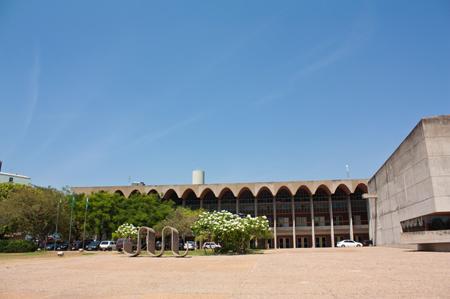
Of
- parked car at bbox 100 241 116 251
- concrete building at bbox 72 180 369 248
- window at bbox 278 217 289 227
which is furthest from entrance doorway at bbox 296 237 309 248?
parked car at bbox 100 241 116 251

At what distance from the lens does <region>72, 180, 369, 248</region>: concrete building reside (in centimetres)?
6781

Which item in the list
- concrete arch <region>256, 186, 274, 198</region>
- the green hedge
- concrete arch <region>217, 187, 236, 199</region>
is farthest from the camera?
concrete arch <region>217, 187, 236, 199</region>

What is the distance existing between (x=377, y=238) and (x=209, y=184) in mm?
29387

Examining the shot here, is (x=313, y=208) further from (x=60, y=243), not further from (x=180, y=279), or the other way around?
(x=180, y=279)

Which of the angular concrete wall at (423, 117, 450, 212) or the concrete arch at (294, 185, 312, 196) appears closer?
the angular concrete wall at (423, 117, 450, 212)

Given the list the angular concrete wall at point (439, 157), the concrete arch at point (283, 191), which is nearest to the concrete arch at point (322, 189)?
the concrete arch at point (283, 191)

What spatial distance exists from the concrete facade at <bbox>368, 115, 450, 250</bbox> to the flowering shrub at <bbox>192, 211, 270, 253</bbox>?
12.5 m

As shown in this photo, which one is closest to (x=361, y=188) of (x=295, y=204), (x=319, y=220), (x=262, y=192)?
(x=319, y=220)

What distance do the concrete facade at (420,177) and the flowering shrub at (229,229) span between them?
41.2 ft

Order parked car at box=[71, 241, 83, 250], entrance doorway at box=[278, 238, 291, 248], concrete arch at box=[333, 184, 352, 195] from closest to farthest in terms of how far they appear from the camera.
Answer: parked car at box=[71, 241, 83, 250] → concrete arch at box=[333, 184, 352, 195] → entrance doorway at box=[278, 238, 291, 248]

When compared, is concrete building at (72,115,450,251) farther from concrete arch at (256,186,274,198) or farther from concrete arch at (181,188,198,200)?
concrete arch at (256,186,274,198)

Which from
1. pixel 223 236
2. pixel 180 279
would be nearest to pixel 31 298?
pixel 180 279

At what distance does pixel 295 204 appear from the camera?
71.8m

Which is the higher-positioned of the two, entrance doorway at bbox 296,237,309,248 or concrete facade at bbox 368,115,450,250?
concrete facade at bbox 368,115,450,250
